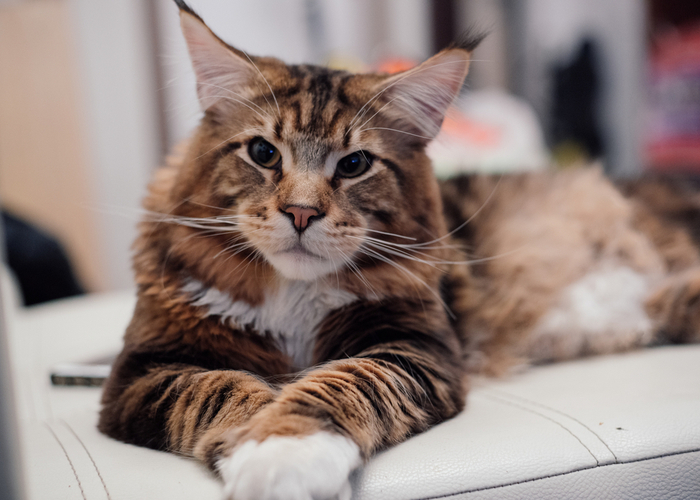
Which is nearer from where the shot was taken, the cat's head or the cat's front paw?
the cat's front paw

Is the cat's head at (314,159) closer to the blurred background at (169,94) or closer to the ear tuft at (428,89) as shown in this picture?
the ear tuft at (428,89)

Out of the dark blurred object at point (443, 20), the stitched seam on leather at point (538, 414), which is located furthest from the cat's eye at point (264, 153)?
the dark blurred object at point (443, 20)

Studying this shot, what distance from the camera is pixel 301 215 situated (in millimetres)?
929

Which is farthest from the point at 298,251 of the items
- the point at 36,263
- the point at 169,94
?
the point at 169,94

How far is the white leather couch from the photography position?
758 mm

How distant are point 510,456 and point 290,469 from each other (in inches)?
13.0

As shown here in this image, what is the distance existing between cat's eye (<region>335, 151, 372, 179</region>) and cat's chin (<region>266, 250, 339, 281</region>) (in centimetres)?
18

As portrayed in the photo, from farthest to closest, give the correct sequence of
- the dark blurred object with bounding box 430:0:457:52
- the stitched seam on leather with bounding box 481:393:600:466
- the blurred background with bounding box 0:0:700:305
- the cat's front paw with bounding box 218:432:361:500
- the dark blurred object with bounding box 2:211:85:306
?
the dark blurred object with bounding box 430:0:457:52, the blurred background with bounding box 0:0:700:305, the dark blurred object with bounding box 2:211:85:306, the stitched seam on leather with bounding box 481:393:600:466, the cat's front paw with bounding box 218:432:361:500

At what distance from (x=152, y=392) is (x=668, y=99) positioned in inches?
111

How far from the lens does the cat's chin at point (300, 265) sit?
3.18 ft

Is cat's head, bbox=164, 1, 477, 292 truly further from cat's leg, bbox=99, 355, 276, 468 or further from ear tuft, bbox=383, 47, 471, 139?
cat's leg, bbox=99, 355, 276, 468

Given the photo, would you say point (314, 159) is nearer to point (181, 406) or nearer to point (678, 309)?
point (181, 406)

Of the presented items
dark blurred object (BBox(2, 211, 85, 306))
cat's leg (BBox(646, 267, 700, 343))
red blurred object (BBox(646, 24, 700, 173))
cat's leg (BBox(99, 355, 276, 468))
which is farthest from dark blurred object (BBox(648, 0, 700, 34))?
dark blurred object (BBox(2, 211, 85, 306))

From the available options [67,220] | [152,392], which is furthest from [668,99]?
[67,220]
